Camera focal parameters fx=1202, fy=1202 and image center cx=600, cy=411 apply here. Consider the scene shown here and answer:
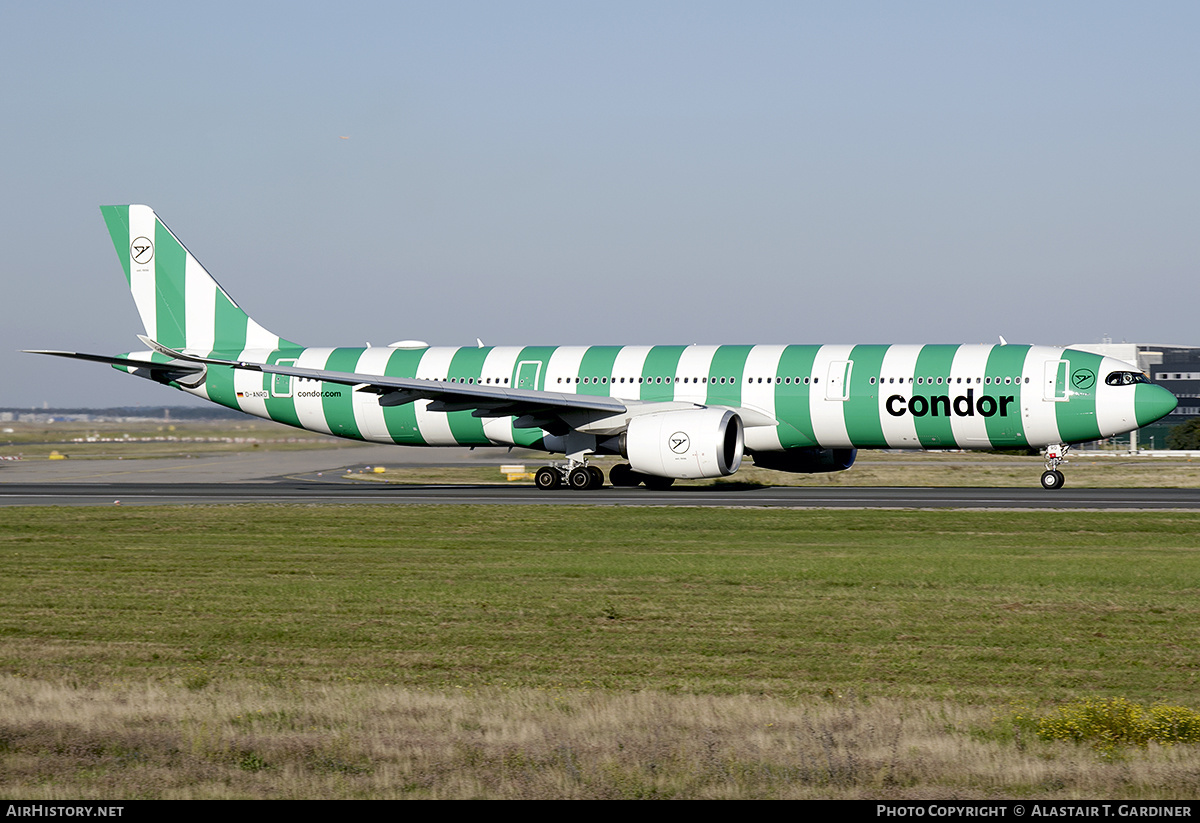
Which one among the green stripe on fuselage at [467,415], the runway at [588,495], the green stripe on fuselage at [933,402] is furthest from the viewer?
the green stripe on fuselage at [467,415]

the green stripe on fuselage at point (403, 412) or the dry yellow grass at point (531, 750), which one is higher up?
the green stripe on fuselage at point (403, 412)

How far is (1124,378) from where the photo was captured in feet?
101

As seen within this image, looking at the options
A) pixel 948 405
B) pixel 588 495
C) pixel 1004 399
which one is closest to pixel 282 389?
pixel 588 495

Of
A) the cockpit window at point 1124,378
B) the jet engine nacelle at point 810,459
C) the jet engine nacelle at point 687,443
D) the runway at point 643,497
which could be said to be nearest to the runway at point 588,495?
the runway at point 643,497

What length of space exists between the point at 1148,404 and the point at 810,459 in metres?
8.99

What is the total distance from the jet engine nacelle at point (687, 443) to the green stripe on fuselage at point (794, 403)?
1.86m

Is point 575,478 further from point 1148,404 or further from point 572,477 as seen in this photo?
point 1148,404

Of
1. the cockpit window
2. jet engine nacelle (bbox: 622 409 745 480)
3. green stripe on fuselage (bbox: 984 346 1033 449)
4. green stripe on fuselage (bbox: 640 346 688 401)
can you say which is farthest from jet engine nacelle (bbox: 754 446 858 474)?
the cockpit window

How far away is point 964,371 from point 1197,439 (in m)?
60.0

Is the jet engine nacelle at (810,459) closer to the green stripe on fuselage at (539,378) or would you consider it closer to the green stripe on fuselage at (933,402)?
the green stripe on fuselage at (933,402)

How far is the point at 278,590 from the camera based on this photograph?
15.9 m

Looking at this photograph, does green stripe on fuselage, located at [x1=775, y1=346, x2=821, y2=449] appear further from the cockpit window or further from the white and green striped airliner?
the cockpit window

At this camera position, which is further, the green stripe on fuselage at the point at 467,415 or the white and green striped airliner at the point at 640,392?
the green stripe on fuselage at the point at 467,415

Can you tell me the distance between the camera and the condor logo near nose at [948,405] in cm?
3103
